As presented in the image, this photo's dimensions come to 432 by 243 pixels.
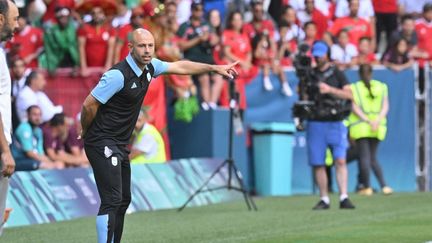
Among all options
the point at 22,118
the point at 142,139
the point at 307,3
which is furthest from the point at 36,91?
the point at 307,3

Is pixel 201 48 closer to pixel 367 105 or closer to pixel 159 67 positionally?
pixel 367 105

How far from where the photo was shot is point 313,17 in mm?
22922

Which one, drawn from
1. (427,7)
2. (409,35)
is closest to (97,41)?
(409,35)

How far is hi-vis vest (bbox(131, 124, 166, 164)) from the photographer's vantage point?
16812 millimetres

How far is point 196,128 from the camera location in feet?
65.1

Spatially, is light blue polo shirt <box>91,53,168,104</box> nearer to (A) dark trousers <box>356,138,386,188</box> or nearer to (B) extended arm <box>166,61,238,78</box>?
(B) extended arm <box>166,61,238,78</box>

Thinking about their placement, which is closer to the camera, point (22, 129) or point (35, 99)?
point (22, 129)

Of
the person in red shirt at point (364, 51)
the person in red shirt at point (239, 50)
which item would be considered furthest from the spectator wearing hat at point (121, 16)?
the person in red shirt at point (364, 51)

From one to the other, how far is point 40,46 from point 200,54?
2876mm

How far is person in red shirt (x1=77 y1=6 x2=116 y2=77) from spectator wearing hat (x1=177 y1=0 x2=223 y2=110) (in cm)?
141

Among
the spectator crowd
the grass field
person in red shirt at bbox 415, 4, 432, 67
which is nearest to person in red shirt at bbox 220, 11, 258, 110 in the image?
the spectator crowd

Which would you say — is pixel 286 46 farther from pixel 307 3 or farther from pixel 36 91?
pixel 36 91

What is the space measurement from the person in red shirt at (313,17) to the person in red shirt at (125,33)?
4.65m

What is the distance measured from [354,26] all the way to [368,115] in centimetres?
326
